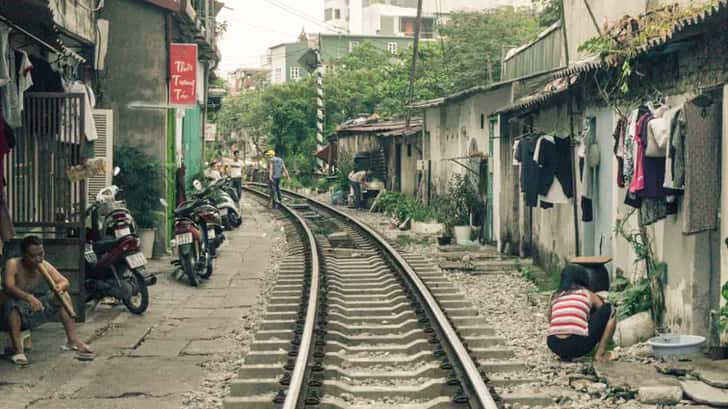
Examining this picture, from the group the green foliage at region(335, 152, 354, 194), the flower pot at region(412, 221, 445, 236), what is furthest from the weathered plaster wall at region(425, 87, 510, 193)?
the green foliage at region(335, 152, 354, 194)

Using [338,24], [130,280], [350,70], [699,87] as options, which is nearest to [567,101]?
[699,87]

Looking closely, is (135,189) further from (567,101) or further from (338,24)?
(338,24)

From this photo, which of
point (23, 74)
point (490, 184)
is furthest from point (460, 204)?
point (23, 74)

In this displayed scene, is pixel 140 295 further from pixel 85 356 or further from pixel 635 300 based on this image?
pixel 635 300

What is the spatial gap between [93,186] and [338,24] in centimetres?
7697

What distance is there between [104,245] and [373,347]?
3.89m

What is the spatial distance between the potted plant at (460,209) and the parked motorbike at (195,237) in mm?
6186

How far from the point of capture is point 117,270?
11844 mm

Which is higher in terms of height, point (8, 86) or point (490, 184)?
point (8, 86)

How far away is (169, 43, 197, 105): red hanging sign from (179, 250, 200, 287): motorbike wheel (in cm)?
379

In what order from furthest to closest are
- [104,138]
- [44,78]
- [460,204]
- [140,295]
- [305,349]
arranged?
[460,204]
[104,138]
[140,295]
[44,78]
[305,349]

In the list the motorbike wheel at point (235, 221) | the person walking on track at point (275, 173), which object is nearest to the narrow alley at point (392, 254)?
the motorbike wheel at point (235, 221)

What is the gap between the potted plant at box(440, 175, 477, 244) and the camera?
67.3 feet

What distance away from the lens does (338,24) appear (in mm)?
91375
